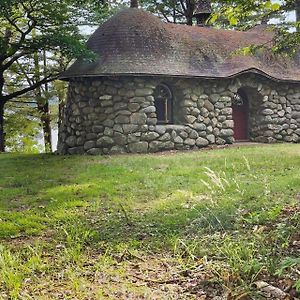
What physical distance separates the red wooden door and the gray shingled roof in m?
1.71

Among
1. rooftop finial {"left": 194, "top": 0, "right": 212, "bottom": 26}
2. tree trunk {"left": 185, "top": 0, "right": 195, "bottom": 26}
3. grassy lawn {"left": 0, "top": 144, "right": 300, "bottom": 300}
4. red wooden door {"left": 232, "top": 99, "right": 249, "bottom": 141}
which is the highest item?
tree trunk {"left": 185, "top": 0, "right": 195, "bottom": 26}

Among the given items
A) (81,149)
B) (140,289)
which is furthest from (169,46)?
(140,289)

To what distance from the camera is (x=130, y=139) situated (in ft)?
43.3

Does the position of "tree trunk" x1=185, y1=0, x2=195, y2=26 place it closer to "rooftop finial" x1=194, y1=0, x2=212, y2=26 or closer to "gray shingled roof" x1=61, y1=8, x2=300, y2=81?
"rooftop finial" x1=194, y1=0, x2=212, y2=26

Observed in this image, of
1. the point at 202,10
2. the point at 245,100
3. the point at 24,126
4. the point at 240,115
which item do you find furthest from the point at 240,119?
the point at 24,126

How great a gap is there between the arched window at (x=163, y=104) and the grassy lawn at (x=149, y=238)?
6.24 m

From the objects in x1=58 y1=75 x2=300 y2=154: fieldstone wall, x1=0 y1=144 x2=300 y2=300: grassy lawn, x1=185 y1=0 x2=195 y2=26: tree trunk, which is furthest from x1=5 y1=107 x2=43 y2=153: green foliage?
x1=0 y1=144 x2=300 y2=300: grassy lawn

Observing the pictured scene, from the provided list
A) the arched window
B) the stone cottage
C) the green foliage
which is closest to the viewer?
the stone cottage

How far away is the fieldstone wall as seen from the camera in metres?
13.3

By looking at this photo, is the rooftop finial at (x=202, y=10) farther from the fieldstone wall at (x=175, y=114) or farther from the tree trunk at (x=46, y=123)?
the tree trunk at (x=46, y=123)

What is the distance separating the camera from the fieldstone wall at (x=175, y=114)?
43.6 ft

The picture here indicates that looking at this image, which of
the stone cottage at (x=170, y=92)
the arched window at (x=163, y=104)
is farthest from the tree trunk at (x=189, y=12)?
the arched window at (x=163, y=104)

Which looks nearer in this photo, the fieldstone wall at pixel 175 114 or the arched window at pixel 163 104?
the fieldstone wall at pixel 175 114

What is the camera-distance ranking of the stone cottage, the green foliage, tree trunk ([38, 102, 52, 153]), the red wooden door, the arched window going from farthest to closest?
tree trunk ([38, 102, 52, 153]), the green foliage, the red wooden door, the arched window, the stone cottage
